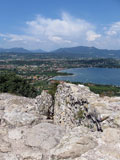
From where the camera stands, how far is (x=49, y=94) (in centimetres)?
1000

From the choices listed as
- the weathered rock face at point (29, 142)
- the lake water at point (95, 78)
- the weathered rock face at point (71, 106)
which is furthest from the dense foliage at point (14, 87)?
the lake water at point (95, 78)

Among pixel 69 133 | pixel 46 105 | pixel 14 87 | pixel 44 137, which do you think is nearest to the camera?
pixel 69 133

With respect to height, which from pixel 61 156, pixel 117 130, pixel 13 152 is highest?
pixel 117 130

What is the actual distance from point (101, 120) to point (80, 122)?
1.42m

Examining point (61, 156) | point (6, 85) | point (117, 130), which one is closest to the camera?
point (61, 156)

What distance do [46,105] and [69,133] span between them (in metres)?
4.54

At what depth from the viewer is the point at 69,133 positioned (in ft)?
16.7

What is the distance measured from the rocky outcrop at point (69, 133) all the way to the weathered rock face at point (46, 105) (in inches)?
32.1

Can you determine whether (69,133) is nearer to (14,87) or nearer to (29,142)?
(29,142)

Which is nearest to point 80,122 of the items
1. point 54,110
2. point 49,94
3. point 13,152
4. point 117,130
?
point 117,130

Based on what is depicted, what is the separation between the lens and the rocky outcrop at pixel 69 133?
4180 mm

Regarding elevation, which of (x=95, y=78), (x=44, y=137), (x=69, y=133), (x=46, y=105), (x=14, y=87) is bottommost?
(x=95, y=78)

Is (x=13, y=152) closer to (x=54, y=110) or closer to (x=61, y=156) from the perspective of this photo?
(x=61, y=156)

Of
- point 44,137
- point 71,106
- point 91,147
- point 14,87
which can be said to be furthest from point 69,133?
point 14,87
